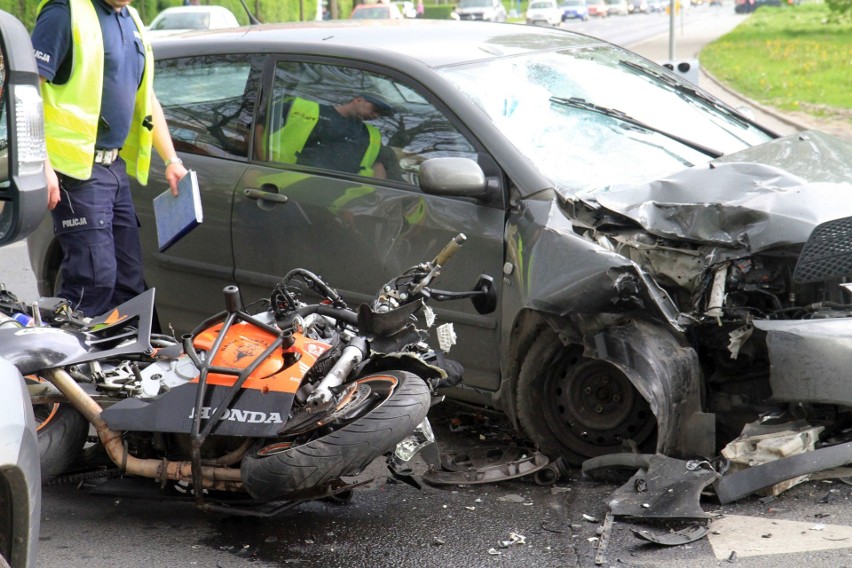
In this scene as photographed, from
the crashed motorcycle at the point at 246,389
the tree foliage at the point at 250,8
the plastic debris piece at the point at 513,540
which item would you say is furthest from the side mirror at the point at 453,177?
the tree foliage at the point at 250,8

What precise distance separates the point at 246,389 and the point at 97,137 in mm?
1643

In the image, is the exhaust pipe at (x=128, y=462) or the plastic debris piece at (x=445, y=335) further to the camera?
the plastic debris piece at (x=445, y=335)

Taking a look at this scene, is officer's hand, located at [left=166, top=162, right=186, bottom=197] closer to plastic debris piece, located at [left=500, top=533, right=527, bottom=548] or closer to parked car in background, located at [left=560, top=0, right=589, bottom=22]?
plastic debris piece, located at [left=500, top=533, right=527, bottom=548]

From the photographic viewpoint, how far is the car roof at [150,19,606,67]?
4.68 m

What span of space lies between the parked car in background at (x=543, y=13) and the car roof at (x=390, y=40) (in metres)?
47.8

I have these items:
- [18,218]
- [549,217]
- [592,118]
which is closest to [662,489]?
[549,217]

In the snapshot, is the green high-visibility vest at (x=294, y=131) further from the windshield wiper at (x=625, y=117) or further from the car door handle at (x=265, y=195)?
the windshield wiper at (x=625, y=117)

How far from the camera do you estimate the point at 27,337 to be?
346 centimetres

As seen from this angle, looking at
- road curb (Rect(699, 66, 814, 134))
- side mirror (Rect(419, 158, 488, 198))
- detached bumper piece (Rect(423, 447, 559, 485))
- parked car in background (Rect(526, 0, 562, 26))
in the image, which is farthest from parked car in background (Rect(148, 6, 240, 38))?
parked car in background (Rect(526, 0, 562, 26))

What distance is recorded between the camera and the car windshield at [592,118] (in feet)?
14.1

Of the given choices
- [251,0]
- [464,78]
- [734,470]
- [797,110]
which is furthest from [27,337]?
[251,0]

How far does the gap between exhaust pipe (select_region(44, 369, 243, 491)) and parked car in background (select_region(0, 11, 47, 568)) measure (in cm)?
92

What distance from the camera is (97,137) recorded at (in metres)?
4.56

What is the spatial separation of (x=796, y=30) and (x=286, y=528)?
3868 centimetres
